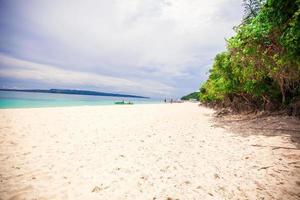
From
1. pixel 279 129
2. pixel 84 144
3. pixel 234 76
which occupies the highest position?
pixel 234 76

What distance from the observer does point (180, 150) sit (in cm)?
813

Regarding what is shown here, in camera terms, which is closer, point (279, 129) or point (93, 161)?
point (93, 161)

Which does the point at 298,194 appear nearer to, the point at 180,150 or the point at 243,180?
the point at 243,180

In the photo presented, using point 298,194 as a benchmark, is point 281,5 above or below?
above

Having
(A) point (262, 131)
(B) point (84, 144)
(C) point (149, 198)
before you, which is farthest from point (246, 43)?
(B) point (84, 144)

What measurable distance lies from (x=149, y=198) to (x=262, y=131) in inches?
367

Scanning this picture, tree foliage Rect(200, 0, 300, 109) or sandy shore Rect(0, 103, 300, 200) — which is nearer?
sandy shore Rect(0, 103, 300, 200)

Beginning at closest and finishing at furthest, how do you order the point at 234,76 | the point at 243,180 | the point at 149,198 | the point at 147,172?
the point at 149,198, the point at 243,180, the point at 147,172, the point at 234,76

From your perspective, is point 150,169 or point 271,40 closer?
point 150,169

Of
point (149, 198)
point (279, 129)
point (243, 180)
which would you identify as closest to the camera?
point (149, 198)

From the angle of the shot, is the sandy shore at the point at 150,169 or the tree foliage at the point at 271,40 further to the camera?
the tree foliage at the point at 271,40

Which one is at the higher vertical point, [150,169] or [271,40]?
[271,40]

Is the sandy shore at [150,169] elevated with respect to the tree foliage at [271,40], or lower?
lower

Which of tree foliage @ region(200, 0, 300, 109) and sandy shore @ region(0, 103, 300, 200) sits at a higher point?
tree foliage @ region(200, 0, 300, 109)
